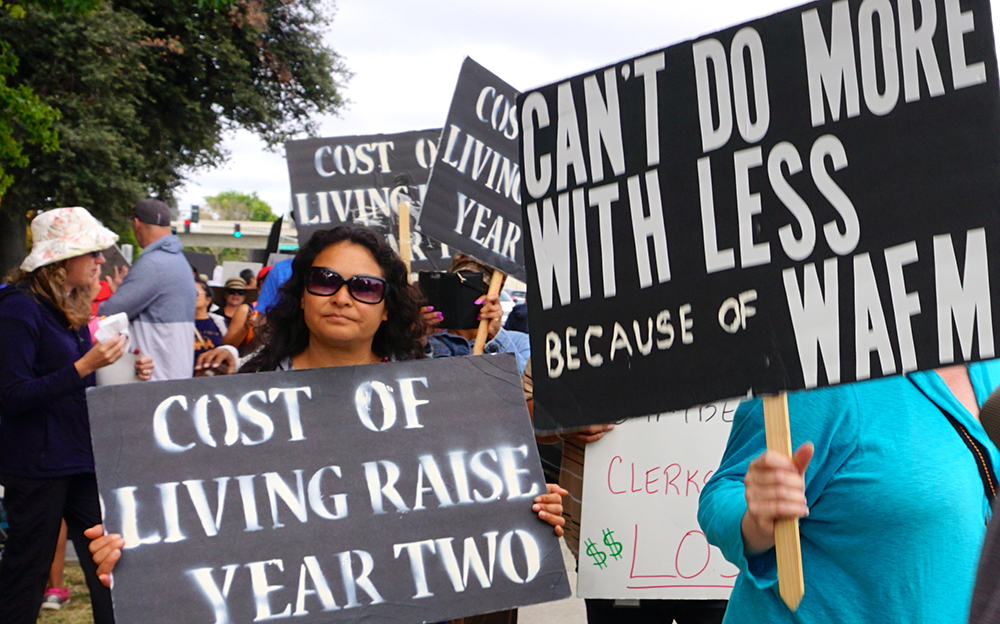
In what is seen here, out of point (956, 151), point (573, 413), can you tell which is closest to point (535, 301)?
point (573, 413)

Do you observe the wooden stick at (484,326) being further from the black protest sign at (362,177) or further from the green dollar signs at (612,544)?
the black protest sign at (362,177)

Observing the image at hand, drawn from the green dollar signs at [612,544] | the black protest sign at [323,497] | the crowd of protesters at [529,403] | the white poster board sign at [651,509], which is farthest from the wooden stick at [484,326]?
the black protest sign at [323,497]

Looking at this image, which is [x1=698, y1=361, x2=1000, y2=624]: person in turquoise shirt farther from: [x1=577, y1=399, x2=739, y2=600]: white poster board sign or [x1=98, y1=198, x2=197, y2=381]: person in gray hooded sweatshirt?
[x1=98, y1=198, x2=197, y2=381]: person in gray hooded sweatshirt

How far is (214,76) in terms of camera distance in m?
23.2

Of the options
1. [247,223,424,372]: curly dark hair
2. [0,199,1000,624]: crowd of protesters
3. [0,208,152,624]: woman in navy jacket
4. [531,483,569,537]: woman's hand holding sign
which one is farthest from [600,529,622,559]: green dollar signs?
[0,208,152,624]: woman in navy jacket

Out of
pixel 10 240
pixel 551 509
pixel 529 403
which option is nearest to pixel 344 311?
pixel 551 509

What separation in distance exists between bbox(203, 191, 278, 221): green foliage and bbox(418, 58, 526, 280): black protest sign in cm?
13141

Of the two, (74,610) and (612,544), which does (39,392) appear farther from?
(612,544)

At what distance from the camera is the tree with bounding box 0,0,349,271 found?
61.7 feet

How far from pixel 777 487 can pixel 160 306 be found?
13.0 ft

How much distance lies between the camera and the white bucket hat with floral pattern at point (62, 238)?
415 cm

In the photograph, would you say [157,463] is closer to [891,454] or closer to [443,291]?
[891,454]

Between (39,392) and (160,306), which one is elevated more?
(160,306)

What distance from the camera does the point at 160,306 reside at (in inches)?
199
